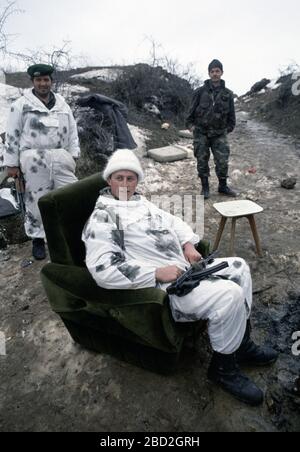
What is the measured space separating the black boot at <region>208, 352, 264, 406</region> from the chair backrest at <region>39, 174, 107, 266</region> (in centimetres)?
121

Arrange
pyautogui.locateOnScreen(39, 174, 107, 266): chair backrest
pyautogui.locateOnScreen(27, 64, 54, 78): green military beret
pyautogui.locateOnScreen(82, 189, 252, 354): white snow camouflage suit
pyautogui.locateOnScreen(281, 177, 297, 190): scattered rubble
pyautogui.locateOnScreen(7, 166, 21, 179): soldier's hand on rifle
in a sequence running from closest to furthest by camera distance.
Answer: pyautogui.locateOnScreen(82, 189, 252, 354): white snow camouflage suit → pyautogui.locateOnScreen(39, 174, 107, 266): chair backrest → pyautogui.locateOnScreen(27, 64, 54, 78): green military beret → pyautogui.locateOnScreen(7, 166, 21, 179): soldier's hand on rifle → pyautogui.locateOnScreen(281, 177, 297, 190): scattered rubble

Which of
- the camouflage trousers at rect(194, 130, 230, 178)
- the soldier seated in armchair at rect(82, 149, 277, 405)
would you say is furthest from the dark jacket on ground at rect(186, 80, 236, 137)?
the soldier seated in armchair at rect(82, 149, 277, 405)

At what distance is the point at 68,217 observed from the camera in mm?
2488

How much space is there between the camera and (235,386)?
221 cm

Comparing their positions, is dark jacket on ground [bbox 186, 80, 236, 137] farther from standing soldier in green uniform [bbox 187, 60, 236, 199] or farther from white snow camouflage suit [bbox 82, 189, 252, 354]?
white snow camouflage suit [bbox 82, 189, 252, 354]

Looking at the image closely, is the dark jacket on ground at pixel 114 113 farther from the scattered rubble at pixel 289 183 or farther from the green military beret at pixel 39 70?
the green military beret at pixel 39 70

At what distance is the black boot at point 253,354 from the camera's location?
2.40 meters

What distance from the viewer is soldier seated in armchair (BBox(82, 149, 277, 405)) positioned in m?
2.09
